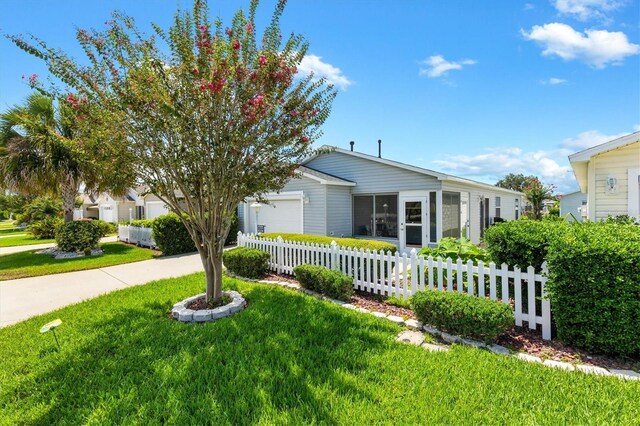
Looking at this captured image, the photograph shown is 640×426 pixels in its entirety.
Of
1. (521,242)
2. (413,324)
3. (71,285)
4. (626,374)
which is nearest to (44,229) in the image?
(71,285)

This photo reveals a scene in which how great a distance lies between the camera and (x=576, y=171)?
Answer: 28.1ft

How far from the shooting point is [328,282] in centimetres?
557

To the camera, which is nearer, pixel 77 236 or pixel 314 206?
pixel 77 236

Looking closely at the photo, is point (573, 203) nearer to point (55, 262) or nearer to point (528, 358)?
point (528, 358)

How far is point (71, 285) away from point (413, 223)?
1077 centimetres

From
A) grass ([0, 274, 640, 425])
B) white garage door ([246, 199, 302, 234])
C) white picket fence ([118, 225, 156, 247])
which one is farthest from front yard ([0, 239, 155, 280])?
grass ([0, 274, 640, 425])

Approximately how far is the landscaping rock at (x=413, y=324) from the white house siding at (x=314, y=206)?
7500 mm

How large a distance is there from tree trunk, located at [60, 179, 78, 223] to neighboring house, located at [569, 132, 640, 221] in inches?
662

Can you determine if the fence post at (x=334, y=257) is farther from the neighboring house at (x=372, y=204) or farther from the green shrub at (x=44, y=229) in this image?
the green shrub at (x=44, y=229)

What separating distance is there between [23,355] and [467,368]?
5.38 meters

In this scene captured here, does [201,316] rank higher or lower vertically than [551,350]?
higher

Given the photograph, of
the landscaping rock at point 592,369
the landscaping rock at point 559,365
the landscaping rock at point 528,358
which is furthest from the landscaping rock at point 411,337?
the landscaping rock at point 592,369

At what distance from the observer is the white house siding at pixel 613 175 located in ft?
21.4

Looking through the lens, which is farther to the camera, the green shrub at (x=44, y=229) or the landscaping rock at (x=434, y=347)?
the green shrub at (x=44, y=229)
